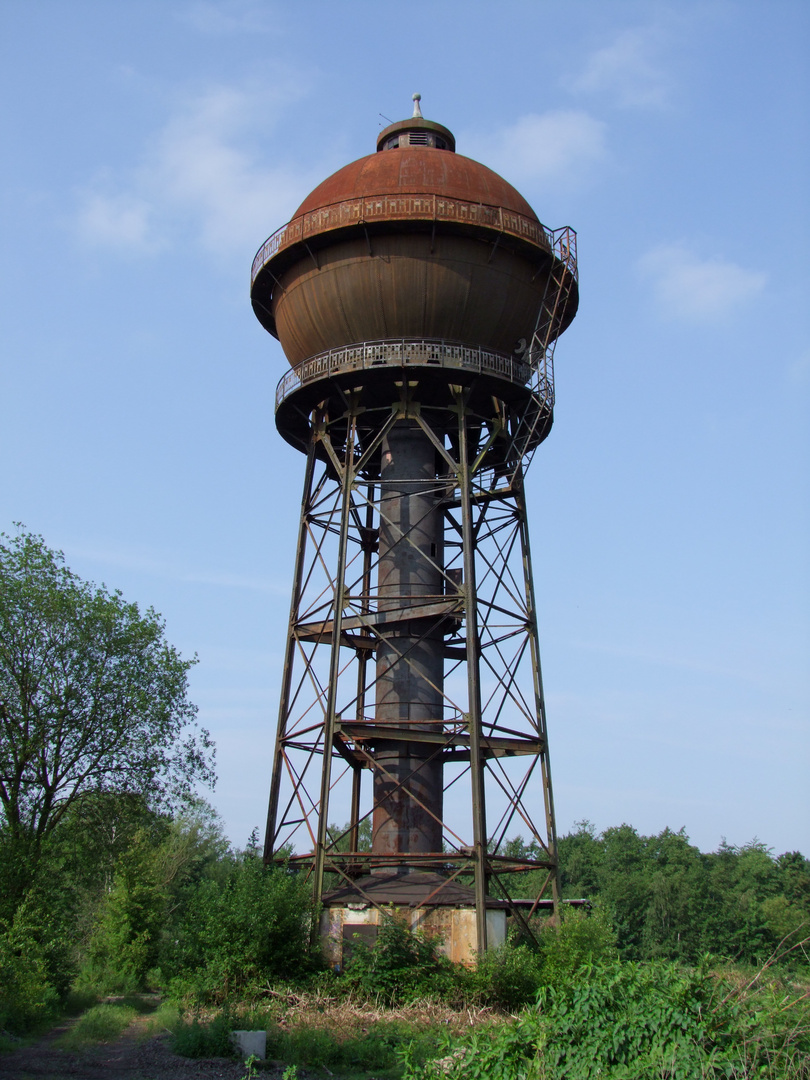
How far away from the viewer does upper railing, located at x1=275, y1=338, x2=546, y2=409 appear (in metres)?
21.0

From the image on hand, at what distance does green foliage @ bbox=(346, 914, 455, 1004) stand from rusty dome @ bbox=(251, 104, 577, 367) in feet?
40.2

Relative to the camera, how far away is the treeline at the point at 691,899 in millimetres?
44250

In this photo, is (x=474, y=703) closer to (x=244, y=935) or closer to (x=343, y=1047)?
(x=244, y=935)

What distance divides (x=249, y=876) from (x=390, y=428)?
10.1m

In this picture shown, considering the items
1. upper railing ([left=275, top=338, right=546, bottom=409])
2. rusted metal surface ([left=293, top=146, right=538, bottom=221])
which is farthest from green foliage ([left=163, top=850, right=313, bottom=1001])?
rusted metal surface ([left=293, top=146, right=538, bottom=221])

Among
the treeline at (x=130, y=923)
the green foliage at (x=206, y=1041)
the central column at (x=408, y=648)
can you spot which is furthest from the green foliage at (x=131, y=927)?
the green foliage at (x=206, y=1041)

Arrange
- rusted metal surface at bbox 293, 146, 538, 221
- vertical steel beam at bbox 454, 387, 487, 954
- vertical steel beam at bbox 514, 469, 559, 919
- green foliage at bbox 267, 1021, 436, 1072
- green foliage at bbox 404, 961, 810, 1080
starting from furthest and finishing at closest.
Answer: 1. rusted metal surface at bbox 293, 146, 538, 221
2. vertical steel beam at bbox 514, 469, 559, 919
3. vertical steel beam at bbox 454, 387, 487, 954
4. green foliage at bbox 267, 1021, 436, 1072
5. green foliage at bbox 404, 961, 810, 1080

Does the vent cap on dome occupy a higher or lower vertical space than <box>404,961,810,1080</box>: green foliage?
higher

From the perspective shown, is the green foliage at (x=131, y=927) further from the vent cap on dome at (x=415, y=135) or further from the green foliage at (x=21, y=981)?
the vent cap on dome at (x=415, y=135)

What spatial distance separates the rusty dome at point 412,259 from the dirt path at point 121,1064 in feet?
47.0

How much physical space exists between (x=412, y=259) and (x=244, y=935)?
46.0ft

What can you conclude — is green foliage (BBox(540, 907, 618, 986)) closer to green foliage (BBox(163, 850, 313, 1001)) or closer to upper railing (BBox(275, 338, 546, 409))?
green foliage (BBox(163, 850, 313, 1001))

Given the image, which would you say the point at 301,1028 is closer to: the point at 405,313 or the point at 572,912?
the point at 572,912

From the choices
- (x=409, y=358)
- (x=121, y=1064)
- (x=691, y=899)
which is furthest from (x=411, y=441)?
(x=691, y=899)
